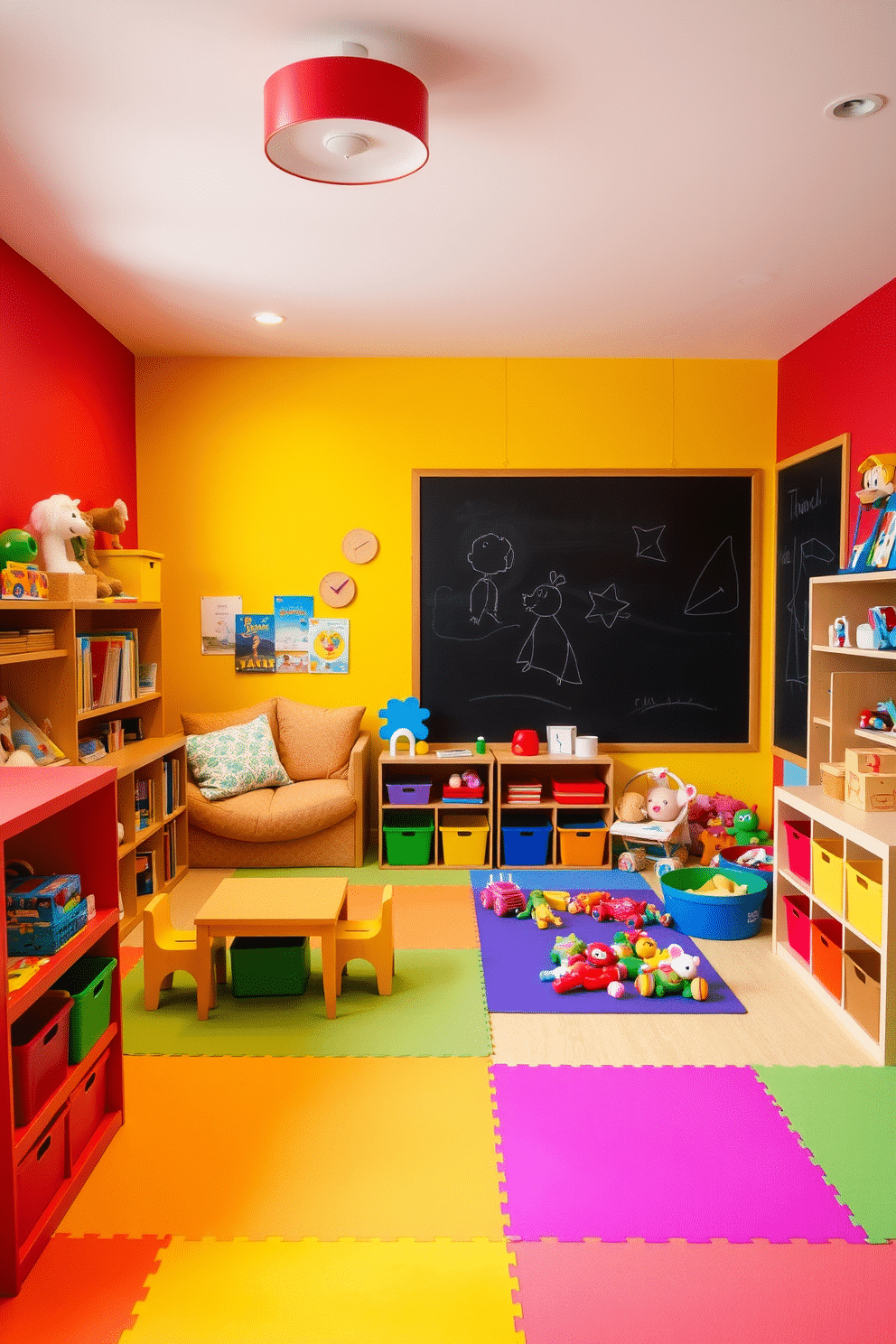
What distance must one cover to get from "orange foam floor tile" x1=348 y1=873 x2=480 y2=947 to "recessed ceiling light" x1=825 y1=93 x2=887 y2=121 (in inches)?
116

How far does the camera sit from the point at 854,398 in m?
4.02

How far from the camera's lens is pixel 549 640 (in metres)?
5.04

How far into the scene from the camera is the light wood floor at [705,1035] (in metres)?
2.67

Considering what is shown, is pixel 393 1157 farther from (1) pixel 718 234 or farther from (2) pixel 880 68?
(1) pixel 718 234

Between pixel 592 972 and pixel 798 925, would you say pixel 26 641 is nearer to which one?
pixel 592 972

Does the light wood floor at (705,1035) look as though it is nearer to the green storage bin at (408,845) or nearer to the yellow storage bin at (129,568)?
the green storage bin at (408,845)

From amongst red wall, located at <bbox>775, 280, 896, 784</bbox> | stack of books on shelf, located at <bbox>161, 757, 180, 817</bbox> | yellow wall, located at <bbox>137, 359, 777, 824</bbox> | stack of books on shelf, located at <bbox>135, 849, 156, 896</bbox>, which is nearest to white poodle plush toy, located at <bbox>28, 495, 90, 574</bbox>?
stack of books on shelf, located at <bbox>161, 757, 180, 817</bbox>

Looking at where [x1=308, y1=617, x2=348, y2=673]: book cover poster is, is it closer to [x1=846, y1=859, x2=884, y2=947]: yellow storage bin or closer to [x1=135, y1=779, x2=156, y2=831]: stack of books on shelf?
[x1=135, y1=779, x2=156, y2=831]: stack of books on shelf

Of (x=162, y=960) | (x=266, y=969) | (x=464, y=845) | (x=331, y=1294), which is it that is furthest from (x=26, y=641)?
(x=464, y=845)

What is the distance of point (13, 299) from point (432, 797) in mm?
2927

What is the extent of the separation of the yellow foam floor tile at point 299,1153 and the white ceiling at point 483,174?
8.71ft

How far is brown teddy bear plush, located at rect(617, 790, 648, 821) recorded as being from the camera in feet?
15.1

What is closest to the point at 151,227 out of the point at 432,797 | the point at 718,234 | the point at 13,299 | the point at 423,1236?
the point at 13,299

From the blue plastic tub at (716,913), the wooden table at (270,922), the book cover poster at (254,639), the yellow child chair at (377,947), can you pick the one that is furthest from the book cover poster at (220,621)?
the blue plastic tub at (716,913)
